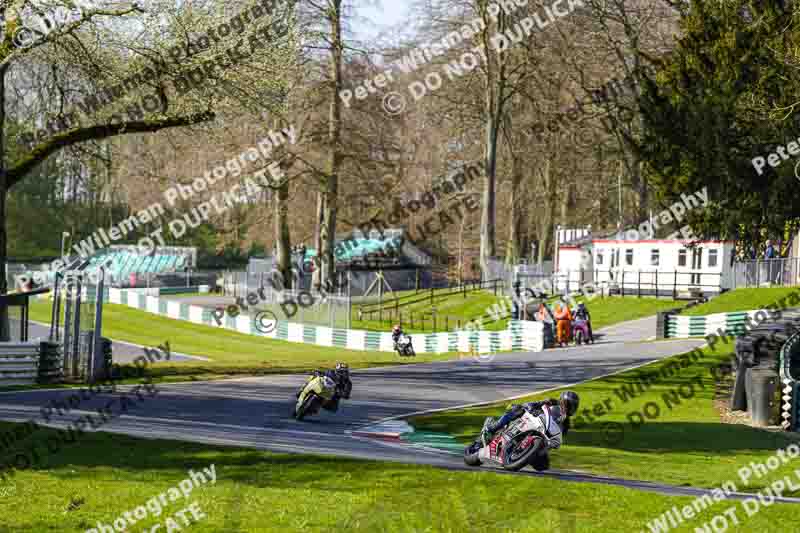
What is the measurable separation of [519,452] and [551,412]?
0.68m

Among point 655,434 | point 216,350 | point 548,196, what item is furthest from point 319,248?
point 655,434

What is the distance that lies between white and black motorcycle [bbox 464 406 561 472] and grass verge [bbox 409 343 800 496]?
1454 mm

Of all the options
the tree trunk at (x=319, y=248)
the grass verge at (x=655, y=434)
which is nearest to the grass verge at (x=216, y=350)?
the tree trunk at (x=319, y=248)

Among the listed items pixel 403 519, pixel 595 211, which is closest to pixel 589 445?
pixel 403 519

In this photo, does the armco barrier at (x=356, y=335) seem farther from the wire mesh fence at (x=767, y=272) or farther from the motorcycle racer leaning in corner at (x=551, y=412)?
the motorcycle racer leaning in corner at (x=551, y=412)

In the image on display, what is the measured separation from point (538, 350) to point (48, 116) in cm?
1769

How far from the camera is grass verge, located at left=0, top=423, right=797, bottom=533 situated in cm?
919

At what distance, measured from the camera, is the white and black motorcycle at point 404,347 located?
114ft

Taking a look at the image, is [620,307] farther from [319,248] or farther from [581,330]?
[319,248]

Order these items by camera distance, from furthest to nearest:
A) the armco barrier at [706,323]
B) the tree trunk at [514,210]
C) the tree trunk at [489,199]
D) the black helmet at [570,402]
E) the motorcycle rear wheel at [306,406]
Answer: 1. the tree trunk at [514,210]
2. the tree trunk at [489,199]
3. the armco barrier at [706,323]
4. the motorcycle rear wheel at [306,406]
5. the black helmet at [570,402]

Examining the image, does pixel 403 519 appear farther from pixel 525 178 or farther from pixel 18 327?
pixel 525 178

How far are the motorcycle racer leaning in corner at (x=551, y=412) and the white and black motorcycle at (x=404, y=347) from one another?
22.7 m

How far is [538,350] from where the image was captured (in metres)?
32.2

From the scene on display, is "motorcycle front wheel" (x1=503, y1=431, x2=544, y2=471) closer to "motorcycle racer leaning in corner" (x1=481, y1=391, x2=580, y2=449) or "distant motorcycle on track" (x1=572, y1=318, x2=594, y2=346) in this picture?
"motorcycle racer leaning in corner" (x1=481, y1=391, x2=580, y2=449)
